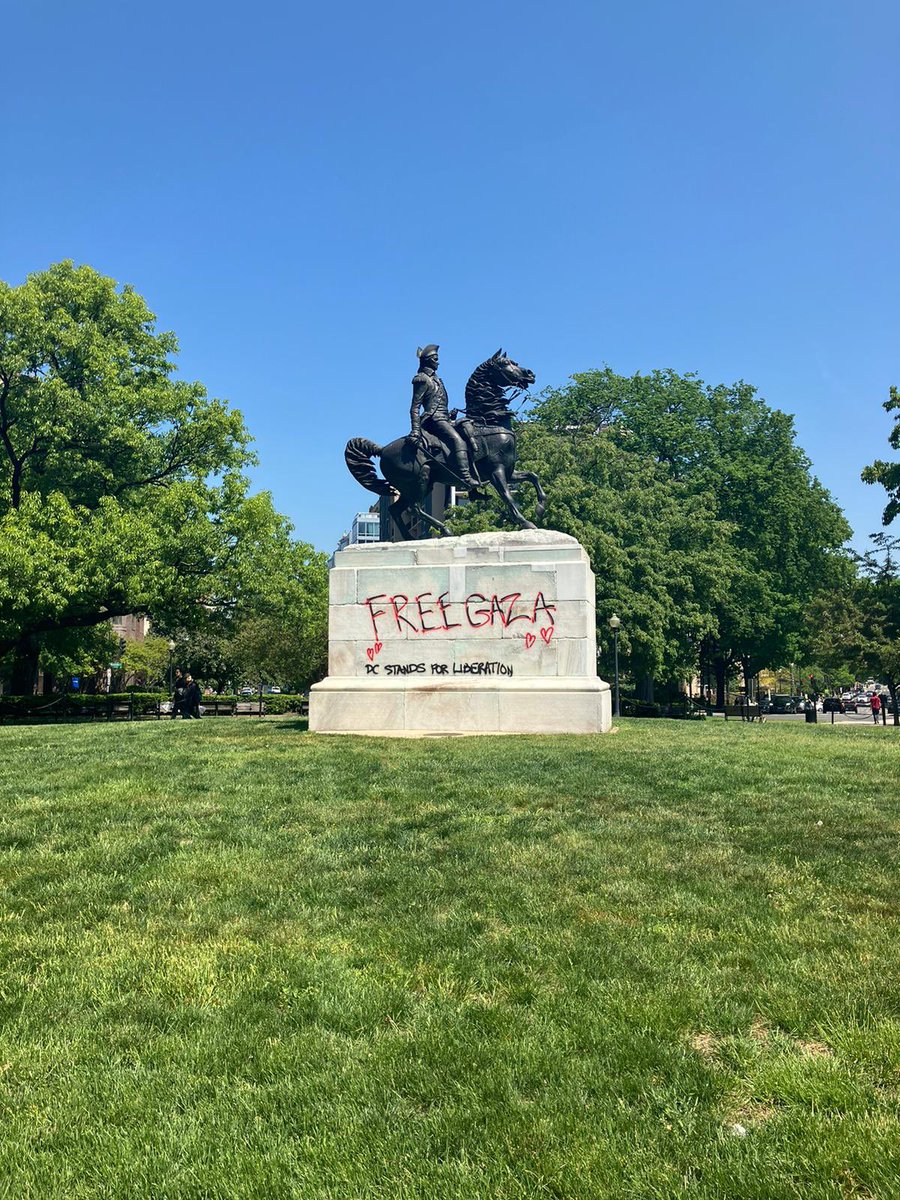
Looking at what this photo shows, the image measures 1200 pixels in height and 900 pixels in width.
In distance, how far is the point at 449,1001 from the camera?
3715 millimetres

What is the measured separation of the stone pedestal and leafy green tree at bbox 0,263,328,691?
9.70 metres

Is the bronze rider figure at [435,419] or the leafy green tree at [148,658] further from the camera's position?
the leafy green tree at [148,658]

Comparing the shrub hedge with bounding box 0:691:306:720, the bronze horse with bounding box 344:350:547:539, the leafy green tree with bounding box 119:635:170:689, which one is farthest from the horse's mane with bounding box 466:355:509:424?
the leafy green tree with bounding box 119:635:170:689

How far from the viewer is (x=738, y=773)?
9375 millimetres

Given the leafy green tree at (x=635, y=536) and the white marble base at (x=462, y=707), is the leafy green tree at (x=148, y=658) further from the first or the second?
the white marble base at (x=462, y=707)

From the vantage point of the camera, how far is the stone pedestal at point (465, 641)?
47.0 feet

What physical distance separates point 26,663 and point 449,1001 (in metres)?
28.5

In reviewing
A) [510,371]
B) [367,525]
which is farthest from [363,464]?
[367,525]

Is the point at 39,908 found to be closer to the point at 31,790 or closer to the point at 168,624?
the point at 31,790

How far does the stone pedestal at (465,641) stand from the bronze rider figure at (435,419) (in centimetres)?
143

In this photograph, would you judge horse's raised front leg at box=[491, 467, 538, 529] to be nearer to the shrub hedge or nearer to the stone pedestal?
the stone pedestal

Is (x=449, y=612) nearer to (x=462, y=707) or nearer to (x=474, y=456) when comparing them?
(x=462, y=707)

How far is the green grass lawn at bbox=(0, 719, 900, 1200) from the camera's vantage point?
2.62 m

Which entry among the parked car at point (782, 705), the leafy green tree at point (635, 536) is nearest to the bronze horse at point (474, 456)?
the leafy green tree at point (635, 536)
